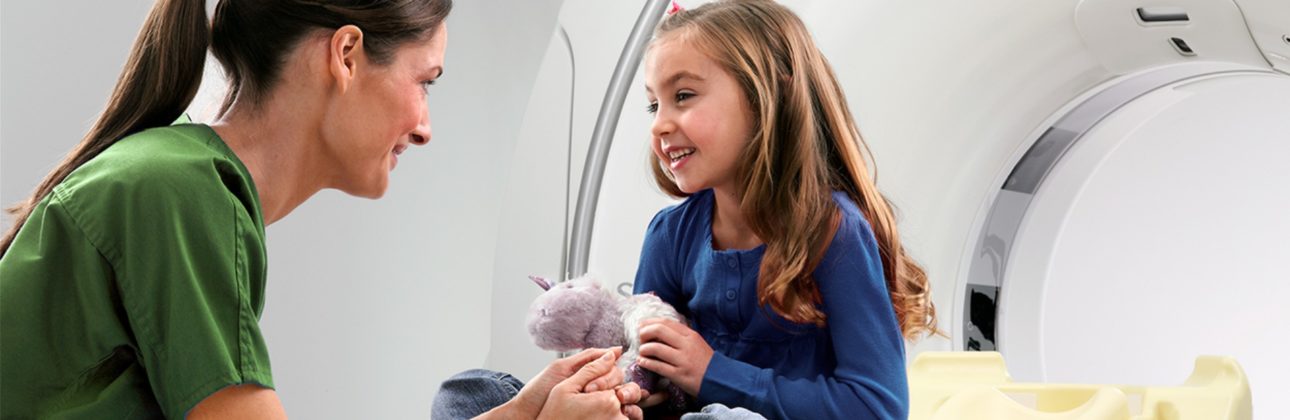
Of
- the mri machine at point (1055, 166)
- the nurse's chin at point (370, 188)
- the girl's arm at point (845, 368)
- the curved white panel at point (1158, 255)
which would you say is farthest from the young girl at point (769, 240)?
the curved white panel at point (1158, 255)

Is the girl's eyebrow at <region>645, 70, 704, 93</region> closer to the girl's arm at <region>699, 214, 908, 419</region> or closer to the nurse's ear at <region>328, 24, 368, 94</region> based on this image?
the girl's arm at <region>699, 214, 908, 419</region>

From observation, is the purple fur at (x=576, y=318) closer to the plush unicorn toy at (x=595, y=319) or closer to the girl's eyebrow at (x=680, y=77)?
the plush unicorn toy at (x=595, y=319)

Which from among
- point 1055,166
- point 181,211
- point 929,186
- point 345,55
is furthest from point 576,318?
point 1055,166

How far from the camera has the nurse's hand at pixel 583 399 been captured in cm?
116

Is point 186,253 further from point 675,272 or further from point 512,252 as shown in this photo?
point 512,252

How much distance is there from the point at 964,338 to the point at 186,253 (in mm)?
1615

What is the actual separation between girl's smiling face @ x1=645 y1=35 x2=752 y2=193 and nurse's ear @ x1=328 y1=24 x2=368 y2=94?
354 millimetres

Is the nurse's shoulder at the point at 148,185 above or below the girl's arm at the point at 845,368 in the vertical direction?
above

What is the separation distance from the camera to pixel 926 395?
191 cm

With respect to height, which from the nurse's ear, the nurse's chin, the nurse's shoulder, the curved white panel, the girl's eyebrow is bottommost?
the curved white panel

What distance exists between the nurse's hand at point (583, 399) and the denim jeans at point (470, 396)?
0.11 metres

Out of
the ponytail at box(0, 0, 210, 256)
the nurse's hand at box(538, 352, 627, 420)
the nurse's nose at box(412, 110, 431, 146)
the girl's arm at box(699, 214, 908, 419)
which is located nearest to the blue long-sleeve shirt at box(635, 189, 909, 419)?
the girl's arm at box(699, 214, 908, 419)

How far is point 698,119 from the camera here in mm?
1303

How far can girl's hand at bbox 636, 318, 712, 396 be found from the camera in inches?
48.4
